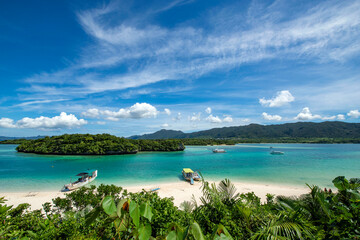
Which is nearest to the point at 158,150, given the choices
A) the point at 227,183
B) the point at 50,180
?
the point at 50,180

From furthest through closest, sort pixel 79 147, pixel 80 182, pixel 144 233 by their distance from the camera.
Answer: pixel 79 147 < pixel 80 182 < pixel 144 233

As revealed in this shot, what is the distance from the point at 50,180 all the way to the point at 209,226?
23498 mm

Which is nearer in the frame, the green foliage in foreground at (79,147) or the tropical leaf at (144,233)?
the tropical leaf at (144,233)

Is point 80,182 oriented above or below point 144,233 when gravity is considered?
below

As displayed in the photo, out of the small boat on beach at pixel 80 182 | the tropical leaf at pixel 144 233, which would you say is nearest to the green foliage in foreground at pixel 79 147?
the small boat on beach at pixel 80 182

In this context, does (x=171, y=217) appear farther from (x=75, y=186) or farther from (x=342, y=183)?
(x=75, y=186)

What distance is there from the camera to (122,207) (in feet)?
3.49

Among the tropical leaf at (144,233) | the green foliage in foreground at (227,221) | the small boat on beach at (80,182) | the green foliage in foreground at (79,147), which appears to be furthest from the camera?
the green foliage in foreground at (79,147)

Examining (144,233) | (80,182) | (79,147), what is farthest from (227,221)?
(79,147)

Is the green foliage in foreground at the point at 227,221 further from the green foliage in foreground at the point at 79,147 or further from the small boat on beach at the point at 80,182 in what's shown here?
the green foliage in foreground at the point at 79,147

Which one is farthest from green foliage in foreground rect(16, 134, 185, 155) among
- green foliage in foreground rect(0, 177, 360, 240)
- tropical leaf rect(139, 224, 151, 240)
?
tropical leaf rect(139, 224, 151, 240)

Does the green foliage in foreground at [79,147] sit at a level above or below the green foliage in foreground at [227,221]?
below

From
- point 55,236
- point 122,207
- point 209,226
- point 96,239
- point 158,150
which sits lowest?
point 158,150

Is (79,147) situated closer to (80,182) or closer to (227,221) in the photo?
(80,182)
